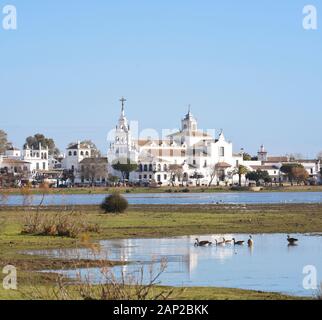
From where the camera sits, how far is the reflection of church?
604ft

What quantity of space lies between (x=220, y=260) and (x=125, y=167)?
14658cm

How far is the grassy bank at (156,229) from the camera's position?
25797mm

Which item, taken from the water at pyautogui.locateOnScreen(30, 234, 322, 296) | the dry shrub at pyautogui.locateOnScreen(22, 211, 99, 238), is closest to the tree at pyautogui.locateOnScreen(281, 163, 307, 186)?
the water at pyautogui.locateOnScreen(30, 234, 322, 296)

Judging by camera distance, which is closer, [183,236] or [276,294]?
A: [276,294]

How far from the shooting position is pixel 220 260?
33.1 metres

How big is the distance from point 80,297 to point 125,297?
5.17 ft

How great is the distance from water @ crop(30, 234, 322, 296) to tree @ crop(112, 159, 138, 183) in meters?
135

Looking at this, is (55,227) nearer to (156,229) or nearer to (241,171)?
(156,229)

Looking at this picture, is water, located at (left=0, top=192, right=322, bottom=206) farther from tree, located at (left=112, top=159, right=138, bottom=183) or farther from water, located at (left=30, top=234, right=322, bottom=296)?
tree, located at (left=112, top=159, right=138, bottom=183)

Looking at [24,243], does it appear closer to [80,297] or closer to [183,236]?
[183,236]
